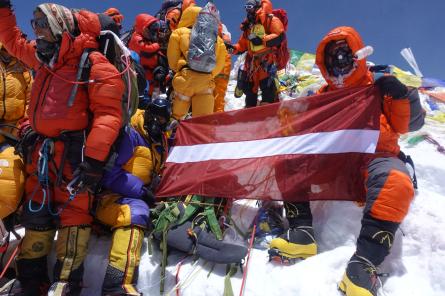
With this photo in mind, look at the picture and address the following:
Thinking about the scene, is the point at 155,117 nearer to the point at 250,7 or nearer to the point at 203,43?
the point at 203,43

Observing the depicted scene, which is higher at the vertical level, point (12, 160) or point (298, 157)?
point (298, 157)

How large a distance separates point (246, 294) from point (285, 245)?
0.50 m

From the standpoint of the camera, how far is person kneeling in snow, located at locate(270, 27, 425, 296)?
8.31ft

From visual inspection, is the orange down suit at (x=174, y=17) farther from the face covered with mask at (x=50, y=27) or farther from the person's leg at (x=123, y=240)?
the person's leg at (x=123, y=240)

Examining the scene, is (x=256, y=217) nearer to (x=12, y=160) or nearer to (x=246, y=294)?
(x=246, y=294)

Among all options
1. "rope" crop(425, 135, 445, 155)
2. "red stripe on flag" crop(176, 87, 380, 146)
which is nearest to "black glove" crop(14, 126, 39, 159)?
"red stripe on flag" crop(176, 87, 380, 146)

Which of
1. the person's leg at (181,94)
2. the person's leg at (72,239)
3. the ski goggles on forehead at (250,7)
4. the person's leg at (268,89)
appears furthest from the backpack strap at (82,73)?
the person's leg at (268,89)

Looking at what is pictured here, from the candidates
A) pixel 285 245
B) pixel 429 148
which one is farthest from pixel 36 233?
pixel 429 148

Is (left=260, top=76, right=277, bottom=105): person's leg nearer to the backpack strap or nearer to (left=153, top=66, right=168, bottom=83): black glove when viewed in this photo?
(left=153, top=66, right=168, bottom=83): black glove

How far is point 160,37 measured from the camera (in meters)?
6.41

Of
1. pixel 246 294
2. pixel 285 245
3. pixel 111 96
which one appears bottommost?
pixel 246 294

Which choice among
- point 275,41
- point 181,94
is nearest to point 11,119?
point 181,94

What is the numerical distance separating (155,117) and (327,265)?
238cm

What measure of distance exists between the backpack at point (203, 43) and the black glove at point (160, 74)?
1.57 metres
